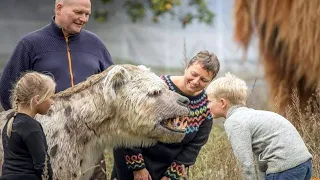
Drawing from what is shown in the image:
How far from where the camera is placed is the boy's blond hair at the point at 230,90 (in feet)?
17.4

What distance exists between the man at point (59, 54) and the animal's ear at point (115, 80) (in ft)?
1.95

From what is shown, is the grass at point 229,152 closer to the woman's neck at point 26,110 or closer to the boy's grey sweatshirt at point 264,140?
the boy's grey sweatshirt at point 264,140

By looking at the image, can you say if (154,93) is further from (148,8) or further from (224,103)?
(148,8)

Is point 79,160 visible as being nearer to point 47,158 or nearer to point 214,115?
point 47,158

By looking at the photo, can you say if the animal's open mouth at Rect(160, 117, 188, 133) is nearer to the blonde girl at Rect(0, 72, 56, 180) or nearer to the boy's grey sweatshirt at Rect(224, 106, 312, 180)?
the boy's grey sweatshirt at Rect(224, 106, 312, 180)

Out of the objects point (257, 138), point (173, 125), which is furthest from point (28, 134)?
point (257, 138)

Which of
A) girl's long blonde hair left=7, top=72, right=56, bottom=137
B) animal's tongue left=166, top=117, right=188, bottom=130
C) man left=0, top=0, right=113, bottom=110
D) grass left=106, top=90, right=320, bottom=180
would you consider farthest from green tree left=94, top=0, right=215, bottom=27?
girl's long blonde hair left=7, top=72, right=56, bottom=137

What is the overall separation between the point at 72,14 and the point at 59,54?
265mm

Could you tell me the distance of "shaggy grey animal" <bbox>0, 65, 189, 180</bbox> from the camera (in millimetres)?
4715

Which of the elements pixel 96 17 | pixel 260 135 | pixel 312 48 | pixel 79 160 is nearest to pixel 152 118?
pixel 79 160

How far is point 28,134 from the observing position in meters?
4.47

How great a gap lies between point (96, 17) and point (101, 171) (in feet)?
29.1

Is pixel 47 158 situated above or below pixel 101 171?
above

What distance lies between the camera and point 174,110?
4699 mm
